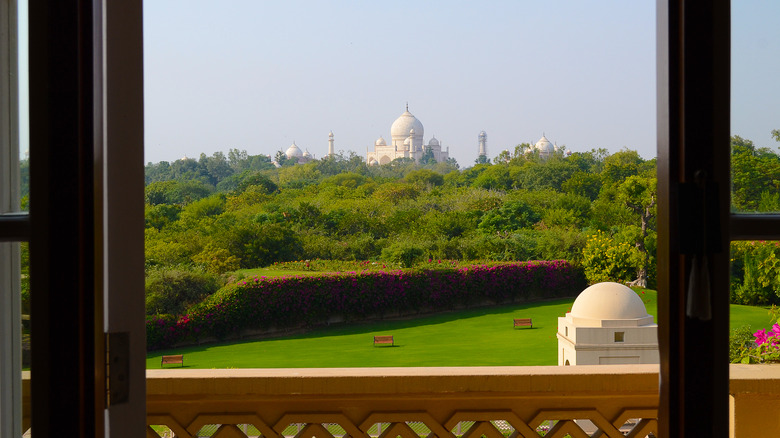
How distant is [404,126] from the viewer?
1977 cm

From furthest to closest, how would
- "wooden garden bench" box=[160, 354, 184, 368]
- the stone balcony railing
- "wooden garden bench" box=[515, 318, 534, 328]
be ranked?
"wooden garden bench" box=[515, 318, 534, 328] → "wooden garden bench" box=[160, 354, 184, 368] → the stone balcony railing

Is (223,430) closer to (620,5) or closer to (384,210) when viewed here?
(384,210)

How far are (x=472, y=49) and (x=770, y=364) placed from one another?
16.0 meters

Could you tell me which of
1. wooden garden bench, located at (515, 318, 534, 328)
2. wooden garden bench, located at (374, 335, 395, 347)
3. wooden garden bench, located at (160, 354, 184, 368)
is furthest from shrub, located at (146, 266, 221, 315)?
wooden garden bench, located at (515, 318, 534, 328)

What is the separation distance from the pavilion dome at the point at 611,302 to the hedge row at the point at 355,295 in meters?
7.32

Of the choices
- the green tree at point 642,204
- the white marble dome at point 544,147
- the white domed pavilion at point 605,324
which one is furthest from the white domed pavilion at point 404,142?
the white domed pavilion at point 605,324

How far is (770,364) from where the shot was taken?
733mm

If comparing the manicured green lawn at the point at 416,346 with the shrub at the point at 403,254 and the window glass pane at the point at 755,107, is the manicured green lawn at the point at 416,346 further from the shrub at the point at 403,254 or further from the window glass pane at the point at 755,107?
the window glass pane at the point at 755,107

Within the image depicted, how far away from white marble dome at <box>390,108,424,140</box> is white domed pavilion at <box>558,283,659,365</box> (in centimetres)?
1467

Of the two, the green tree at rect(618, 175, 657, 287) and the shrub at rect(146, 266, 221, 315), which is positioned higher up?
the green tree at rect(618, 175, 657, 287)

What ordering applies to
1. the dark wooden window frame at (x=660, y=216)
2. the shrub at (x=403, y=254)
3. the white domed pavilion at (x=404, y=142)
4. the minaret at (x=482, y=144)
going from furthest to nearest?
1. the white domed pavilion at (x=404, y=142)
2. the minaret at (x=482, y=144)
3. the shrub at (x=403, y=254)
4. the dark wooden window frame at (x=660, y=216)

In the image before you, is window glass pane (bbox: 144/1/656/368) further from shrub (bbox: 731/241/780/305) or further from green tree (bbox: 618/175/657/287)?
shrub (bbox: 731/241/780/305)

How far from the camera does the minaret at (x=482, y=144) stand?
58.4 ft

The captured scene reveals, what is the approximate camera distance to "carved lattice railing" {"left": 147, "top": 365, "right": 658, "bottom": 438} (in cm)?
112
